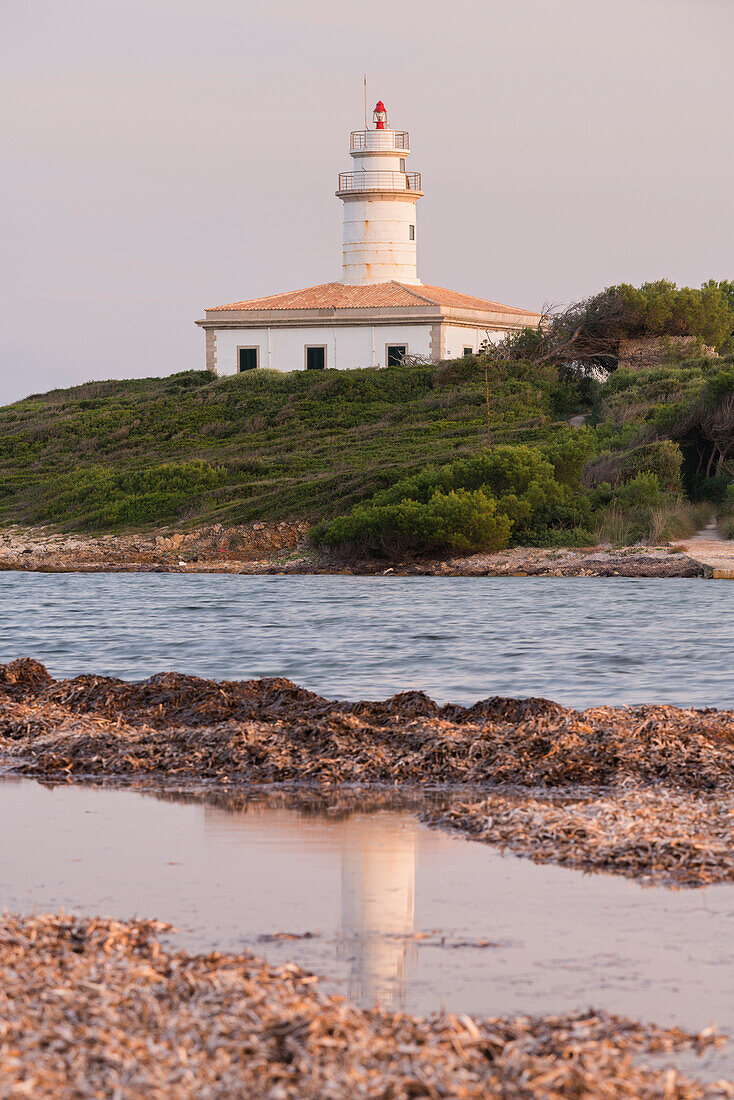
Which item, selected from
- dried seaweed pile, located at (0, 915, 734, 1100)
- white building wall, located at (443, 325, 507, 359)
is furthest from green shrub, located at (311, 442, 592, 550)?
dried seaweed pile, located at (0, 915, 734, 1100)

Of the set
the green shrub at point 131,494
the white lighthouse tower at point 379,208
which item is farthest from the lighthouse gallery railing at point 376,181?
the green shrub at point 131,494

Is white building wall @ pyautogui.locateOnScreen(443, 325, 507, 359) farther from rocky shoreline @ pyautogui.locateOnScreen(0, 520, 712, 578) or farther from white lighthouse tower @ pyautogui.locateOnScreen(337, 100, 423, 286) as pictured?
rocky shoreline @ pyautogui.locateOnScreen(0, 520, 712, 578)

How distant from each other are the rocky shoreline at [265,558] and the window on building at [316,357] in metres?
15.7

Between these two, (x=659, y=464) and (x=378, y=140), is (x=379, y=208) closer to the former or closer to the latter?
(x=378, y=140)

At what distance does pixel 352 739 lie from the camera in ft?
34.3

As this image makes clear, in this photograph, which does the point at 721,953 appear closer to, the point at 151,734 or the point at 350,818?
the point at 350,818

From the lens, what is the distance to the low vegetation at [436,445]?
Result: 122 ft

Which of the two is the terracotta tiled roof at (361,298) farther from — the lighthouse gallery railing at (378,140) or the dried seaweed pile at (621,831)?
the dried seaweed pile at (621,831)

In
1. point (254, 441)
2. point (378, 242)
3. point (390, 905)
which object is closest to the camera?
point (390, 905)

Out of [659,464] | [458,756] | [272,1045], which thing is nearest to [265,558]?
[659,464]

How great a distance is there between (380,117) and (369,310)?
32.1ft

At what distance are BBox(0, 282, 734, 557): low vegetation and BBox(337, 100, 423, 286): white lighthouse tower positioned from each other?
6054 millimetres

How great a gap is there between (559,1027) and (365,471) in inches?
1447

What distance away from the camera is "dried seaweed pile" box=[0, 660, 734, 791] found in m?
9.57
